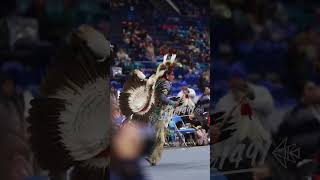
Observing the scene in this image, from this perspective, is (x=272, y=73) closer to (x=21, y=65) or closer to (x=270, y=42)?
(x=270, y=42)

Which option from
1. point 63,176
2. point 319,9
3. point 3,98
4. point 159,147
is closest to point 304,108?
point 319,9

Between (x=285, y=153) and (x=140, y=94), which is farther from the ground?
(x=140, y=94)

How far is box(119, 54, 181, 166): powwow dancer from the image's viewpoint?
624cm

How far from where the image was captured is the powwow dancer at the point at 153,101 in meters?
6.24

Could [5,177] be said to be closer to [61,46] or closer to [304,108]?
[61,46]

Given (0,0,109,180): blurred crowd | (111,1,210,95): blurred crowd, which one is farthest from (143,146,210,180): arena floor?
(0,0,109,180): blurred crowd

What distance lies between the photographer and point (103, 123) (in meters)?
6.13

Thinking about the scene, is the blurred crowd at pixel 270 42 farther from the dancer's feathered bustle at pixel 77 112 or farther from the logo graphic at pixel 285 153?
the dancer's feathered bustle at pixel 77 112

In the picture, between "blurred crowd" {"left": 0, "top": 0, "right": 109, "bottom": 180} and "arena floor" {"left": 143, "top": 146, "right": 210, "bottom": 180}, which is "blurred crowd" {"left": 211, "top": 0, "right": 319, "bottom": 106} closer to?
"arena floor" {"left": 143, "top": 146, "right": 210, "bottom": 180}

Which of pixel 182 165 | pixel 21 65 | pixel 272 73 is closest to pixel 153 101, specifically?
pixel 182 165

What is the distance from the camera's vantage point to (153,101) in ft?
20.9

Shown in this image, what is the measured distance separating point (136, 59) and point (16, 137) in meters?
1.43

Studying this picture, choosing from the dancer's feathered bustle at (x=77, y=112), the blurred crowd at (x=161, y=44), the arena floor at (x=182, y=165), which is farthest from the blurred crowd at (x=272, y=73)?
the dancer's feathered bustle at (x=77, y=112)

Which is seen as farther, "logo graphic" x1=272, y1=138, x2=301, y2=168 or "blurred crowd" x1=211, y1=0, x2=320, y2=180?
"logo graphic" x1=272, y1=138, x2=301, y2=168
